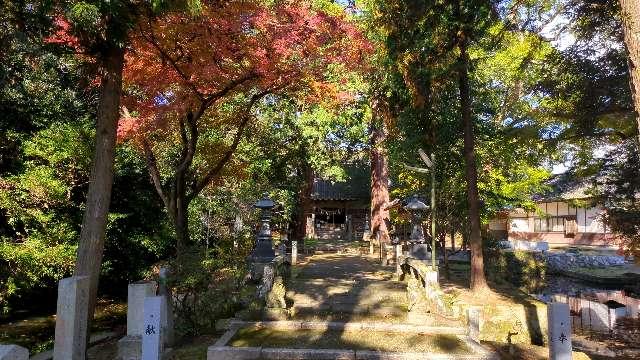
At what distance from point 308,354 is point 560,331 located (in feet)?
12.1

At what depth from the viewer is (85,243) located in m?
7.54

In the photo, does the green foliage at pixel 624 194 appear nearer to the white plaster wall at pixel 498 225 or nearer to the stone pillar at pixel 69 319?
the stone pillar at pixel 69 319

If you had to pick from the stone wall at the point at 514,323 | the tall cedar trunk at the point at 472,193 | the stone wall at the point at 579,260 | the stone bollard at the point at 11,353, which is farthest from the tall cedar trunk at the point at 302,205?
the stone bollard at the point at 11,353

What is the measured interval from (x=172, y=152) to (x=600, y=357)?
15178mm

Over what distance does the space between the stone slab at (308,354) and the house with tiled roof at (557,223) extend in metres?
25.9

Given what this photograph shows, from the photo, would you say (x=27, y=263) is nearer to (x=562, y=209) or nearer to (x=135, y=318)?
(x=135, y=318)

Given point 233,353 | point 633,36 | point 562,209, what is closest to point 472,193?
point 633,36

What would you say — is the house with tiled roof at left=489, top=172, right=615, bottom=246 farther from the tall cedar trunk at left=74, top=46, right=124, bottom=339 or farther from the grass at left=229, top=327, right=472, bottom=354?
the tall cedar trunk at left=74, top=46, right=124, bottom=339

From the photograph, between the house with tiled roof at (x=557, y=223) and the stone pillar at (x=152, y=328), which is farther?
the house with tiled roof at (x=557, y=223)

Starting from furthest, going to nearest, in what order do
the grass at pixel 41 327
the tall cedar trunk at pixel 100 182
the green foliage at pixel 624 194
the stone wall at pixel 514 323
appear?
the green foliage at pixel 624 194 → the grass at pixel 41 327 → the stone wall at pixel 514 323 → the tall cedar trunk at pixel 100 182

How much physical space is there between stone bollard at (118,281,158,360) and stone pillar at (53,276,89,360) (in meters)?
1.43

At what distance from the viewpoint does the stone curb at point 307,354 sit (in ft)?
22.7

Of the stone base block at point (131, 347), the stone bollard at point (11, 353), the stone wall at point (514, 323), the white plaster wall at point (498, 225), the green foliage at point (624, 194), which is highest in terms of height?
the green foliage at point (624, 194)

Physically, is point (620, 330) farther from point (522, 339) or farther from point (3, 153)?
point (3, 153)
